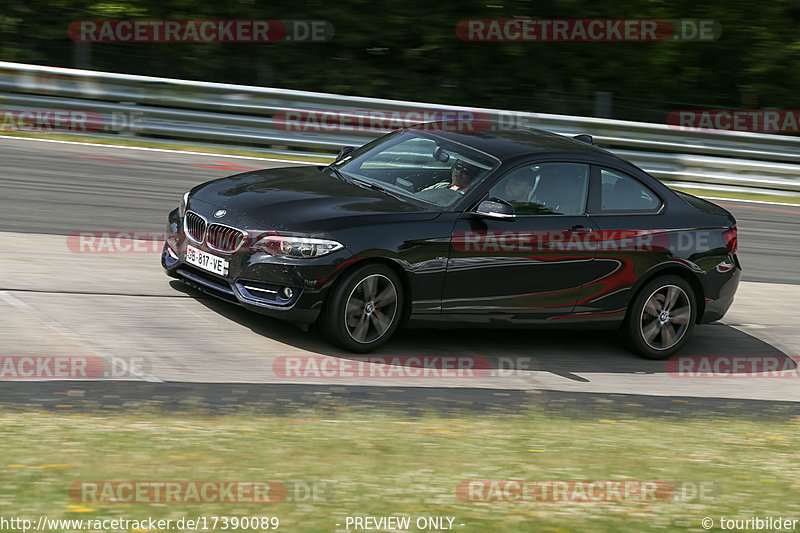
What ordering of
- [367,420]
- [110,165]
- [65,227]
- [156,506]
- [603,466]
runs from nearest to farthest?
1. [156,506]
2. [603,466]
3. [367,420]
4. [65,227]
5. [110,165]

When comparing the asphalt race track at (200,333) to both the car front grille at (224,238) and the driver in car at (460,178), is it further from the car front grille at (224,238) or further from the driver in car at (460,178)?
the driver in car at (460,178)

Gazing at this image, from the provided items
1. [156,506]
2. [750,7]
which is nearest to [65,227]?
[156,506]

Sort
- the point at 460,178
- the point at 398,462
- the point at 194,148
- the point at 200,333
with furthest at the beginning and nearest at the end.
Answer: the point at 194,148 → the point at 460,178 → the point at 200,333 → the point at 398,462

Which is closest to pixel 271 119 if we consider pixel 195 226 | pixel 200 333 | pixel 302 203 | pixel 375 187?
pixel 375 187

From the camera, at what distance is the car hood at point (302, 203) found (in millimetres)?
7242

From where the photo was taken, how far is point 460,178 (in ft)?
25.9

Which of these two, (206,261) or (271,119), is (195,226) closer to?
(206,261)

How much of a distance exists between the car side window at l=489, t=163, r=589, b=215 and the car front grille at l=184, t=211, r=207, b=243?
83.0 inches

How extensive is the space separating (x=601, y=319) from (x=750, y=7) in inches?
565

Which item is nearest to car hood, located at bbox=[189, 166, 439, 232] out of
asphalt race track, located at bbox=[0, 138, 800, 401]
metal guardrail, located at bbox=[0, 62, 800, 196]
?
asphalt race track, located at bbox=[0, 138, 800, 401]

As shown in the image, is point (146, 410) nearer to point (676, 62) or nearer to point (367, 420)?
point (367, 420)

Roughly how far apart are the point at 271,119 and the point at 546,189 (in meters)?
8.27

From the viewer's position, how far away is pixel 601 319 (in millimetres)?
8391

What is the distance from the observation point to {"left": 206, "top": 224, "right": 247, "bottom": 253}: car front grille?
23.9 feet
